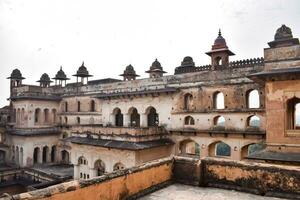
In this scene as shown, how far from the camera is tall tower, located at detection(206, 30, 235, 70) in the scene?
2202cm

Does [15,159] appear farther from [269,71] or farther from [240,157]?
[269,71]

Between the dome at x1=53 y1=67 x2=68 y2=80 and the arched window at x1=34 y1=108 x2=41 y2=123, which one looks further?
the dome at x1=53 y1=67 x2=68 y2=80

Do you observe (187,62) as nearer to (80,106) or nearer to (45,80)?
(80,106)

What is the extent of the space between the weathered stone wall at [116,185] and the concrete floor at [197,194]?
30 cm

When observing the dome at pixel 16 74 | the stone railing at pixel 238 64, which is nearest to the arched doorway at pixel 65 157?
the dome at pixel 16 74

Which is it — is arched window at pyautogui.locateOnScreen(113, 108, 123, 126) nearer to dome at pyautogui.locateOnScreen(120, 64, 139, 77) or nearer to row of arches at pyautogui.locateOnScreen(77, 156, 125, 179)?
row of arches at pyautogui.locateOnScreen(77, 156, 125, 179)

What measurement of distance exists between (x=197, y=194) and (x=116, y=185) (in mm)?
2250

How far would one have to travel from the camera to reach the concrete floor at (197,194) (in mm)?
7207

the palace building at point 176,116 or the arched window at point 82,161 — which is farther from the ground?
the palace building at point 176,116

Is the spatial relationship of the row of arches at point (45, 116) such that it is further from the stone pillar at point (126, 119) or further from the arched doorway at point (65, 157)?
the stone pillar at point (126, 119)

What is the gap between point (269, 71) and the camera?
44.5ft

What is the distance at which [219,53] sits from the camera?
→ 72.8 ft

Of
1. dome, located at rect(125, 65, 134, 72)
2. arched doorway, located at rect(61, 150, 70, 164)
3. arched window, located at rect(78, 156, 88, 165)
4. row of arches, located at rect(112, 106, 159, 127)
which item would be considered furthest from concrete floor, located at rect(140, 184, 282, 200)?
arched doorway, located at rect(61, 150, 70, 164)

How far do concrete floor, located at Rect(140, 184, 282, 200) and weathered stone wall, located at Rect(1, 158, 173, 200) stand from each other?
30 centimetres
